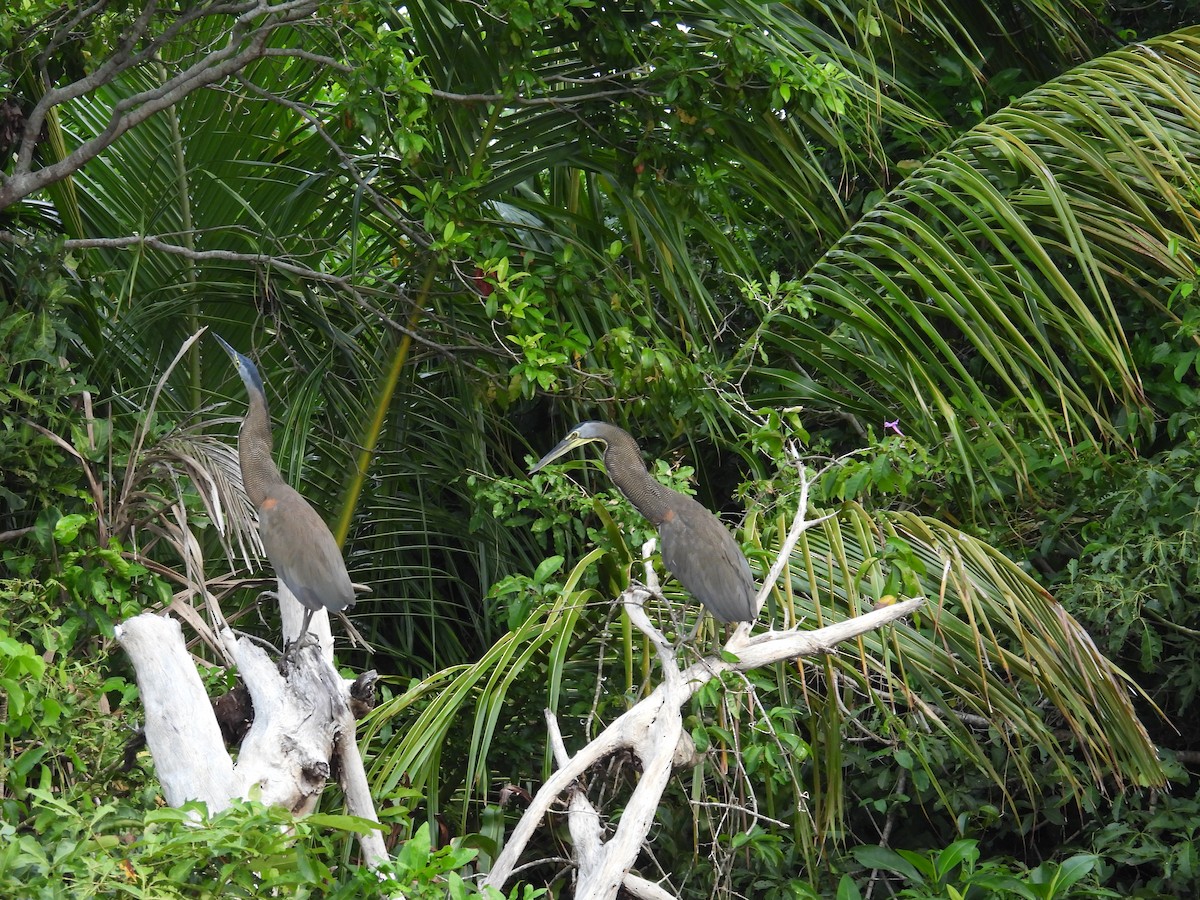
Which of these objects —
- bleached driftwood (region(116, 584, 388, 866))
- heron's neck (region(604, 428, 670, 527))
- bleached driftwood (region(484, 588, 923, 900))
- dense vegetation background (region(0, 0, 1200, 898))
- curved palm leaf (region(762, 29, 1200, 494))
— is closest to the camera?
bleached driftwood (region(484, 588, 923, 900))

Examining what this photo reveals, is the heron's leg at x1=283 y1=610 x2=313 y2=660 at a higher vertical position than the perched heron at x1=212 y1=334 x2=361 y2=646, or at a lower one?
lower

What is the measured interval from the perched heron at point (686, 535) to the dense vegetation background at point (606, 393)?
112mm

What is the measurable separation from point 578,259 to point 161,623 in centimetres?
166

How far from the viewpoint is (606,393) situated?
3.88 m

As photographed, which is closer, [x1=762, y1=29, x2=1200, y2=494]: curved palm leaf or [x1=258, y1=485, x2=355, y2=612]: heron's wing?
[x1=258, y1=485, x2=355, y2=612]: heron's wing

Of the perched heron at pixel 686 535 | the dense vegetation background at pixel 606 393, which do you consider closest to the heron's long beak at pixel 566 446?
the perched heron at pixel 686 535

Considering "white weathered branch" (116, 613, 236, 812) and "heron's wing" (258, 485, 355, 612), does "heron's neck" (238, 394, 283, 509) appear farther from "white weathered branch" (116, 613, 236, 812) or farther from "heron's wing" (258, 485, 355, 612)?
"white weathered branch" (116, 613, 236, 812)

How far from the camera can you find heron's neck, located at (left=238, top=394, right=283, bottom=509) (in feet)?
10.5

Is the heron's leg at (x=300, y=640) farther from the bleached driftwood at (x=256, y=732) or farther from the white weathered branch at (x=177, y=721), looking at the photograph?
the white weathered branch at (x=177, y=721)

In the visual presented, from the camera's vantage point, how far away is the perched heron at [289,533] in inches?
115

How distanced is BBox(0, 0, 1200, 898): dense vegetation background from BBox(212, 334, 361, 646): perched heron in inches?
4.8

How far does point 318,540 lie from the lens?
2996 mm

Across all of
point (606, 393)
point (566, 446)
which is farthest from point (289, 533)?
point (606, 393)

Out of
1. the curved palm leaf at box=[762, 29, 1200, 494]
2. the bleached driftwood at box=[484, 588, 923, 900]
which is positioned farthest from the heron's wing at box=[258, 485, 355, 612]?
the curved palm leaf at box=[762, 29, 1200, 494]
